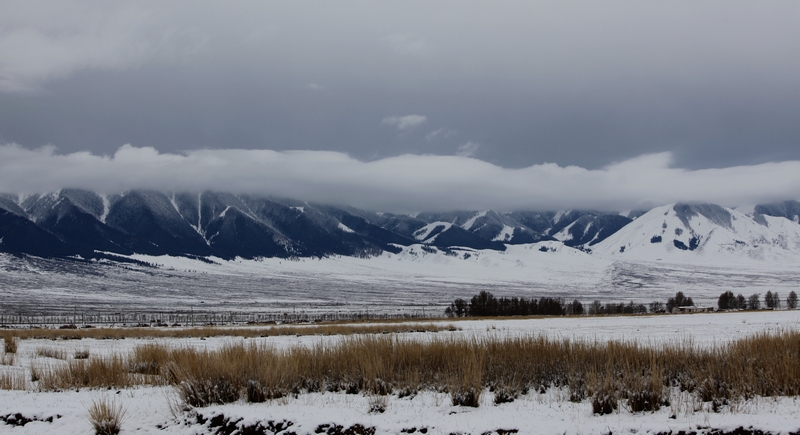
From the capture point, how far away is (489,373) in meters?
10.1

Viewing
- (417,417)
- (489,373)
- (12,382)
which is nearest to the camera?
(417,417)

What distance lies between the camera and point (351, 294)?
18750 cm

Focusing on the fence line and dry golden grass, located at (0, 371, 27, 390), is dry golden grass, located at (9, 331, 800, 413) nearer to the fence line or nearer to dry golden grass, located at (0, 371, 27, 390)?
dry golden grass, located at (0, 371, 27, 390)

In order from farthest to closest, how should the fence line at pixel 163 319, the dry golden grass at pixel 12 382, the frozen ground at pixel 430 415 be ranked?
the fence line at pixel 163 319
the dry golden grass at pixel 12 382
the frozen ground at pixel 430 415

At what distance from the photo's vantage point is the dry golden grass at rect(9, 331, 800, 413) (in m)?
8.55

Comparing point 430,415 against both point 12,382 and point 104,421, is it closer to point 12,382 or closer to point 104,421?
point 104,421

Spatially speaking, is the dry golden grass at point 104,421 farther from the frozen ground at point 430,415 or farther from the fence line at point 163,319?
the fence line at point 163,319

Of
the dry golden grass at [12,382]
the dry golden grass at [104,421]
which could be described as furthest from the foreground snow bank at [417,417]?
the dry golden grass at [12,382]

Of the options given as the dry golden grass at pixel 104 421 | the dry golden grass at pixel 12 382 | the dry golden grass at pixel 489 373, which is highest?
the dry golden grass at pixel 489 373

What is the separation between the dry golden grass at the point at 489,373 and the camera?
8.55 metres

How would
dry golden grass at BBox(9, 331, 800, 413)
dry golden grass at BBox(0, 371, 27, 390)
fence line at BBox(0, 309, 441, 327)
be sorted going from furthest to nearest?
fence line at BBox(0, 309, 441, 327) → dry golden grass at BBox(0, 371, 27, 390) → dry golden grass at BBox(9, 331, 800, 413)

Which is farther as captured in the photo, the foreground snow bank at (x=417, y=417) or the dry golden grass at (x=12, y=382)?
the dry golden grass at (x=12, y=382)

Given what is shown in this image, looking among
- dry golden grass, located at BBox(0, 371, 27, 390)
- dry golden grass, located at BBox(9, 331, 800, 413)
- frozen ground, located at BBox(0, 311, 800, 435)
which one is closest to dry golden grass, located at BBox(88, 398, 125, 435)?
frozen ground, located at BBox(0, 311, 800, 435)

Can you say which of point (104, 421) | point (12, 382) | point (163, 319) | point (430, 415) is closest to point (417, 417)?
point (430, 415)
